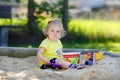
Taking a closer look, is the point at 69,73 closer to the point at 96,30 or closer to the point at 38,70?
the point at 38,70

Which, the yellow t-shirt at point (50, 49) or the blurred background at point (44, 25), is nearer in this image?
the yellow t-shirt at point (50, 49)

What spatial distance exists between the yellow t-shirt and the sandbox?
205mm

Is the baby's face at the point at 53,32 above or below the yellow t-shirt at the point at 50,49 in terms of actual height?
above

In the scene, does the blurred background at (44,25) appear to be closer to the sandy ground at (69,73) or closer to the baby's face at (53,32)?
the baby's face at (53,32)

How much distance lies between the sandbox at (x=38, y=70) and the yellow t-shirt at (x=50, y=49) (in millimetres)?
205

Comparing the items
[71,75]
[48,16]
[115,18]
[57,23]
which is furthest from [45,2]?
[71,75]

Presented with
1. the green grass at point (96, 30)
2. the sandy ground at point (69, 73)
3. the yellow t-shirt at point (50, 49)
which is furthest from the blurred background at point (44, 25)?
the sandy ground at point (69, 73)

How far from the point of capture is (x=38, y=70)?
4.97m

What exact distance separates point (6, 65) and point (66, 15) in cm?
517

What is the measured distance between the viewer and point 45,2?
1071 cm

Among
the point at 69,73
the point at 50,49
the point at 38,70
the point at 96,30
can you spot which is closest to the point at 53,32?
the point at 50,49

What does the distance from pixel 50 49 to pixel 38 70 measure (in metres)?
0.83

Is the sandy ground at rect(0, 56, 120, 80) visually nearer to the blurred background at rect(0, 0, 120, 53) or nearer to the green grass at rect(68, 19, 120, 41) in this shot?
the blurred background at rect(0, 0, 120, 53)

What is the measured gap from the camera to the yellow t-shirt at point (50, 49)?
5.72 m
